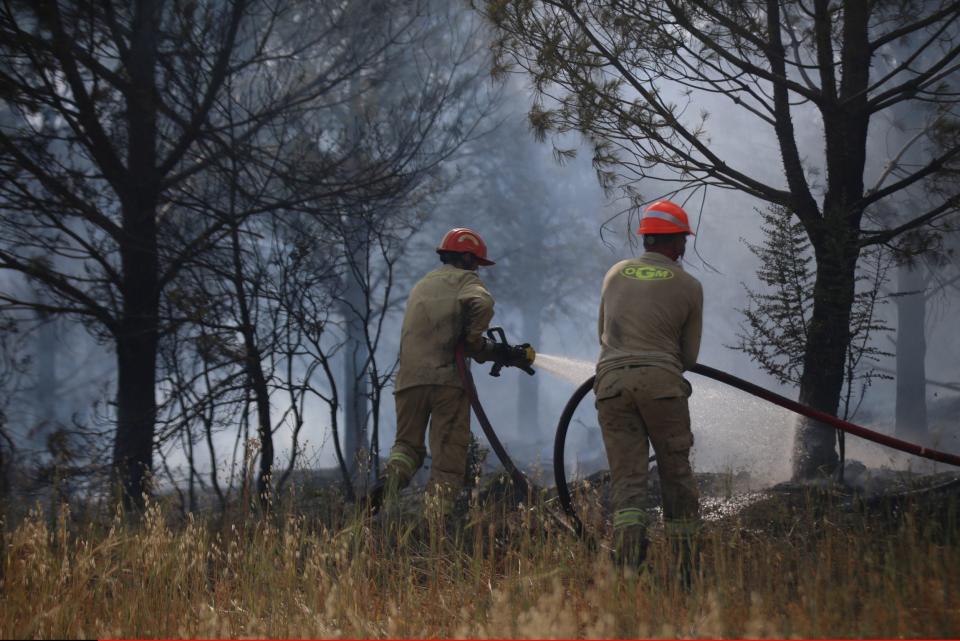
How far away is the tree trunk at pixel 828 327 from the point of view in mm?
6883

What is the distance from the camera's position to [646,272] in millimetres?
4934

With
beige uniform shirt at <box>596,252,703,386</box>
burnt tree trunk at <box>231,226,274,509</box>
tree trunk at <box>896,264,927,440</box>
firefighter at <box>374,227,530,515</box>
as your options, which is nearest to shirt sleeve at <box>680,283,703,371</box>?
beige uniform shirt at <box>596,252,703,386</box>

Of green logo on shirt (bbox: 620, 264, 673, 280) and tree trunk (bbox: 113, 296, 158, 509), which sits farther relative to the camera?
tree trunk (bbox: 113, 296, 158, 509)

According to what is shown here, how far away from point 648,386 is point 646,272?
62 cm

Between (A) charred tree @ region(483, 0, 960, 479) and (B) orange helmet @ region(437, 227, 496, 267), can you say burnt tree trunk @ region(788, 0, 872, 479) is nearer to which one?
(A) charred tree @ region(483, 0, 960, 479)

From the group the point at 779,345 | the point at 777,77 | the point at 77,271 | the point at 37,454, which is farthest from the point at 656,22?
the point at 77,271

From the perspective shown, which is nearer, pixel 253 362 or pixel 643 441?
pixel 643 441

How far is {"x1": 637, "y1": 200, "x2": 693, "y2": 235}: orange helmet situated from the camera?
16.4 feet

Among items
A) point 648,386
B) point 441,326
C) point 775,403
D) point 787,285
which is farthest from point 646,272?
point 787,285

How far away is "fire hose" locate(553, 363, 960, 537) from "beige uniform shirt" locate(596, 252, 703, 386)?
0.75 ft

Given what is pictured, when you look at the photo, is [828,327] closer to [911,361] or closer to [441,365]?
[441,365]

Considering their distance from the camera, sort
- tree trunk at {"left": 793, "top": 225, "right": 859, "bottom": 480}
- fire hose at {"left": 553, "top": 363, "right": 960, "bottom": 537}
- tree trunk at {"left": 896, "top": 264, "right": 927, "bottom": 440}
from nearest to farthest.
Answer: fire hose at {"left": 553, "top": 363, "right": 960, "bottom": 537}, tree trunk at {"left": 793, "top": 225, "right": 859, "bottom": 480}, tree trunk at {"left": 896, "top": 264, "right": 927, "bottom": 440}

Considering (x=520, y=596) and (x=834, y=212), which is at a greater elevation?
(x=834, y=212)

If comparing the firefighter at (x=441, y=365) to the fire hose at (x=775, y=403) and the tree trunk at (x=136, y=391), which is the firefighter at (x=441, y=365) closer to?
the fire hose at (x=775, y=403)
